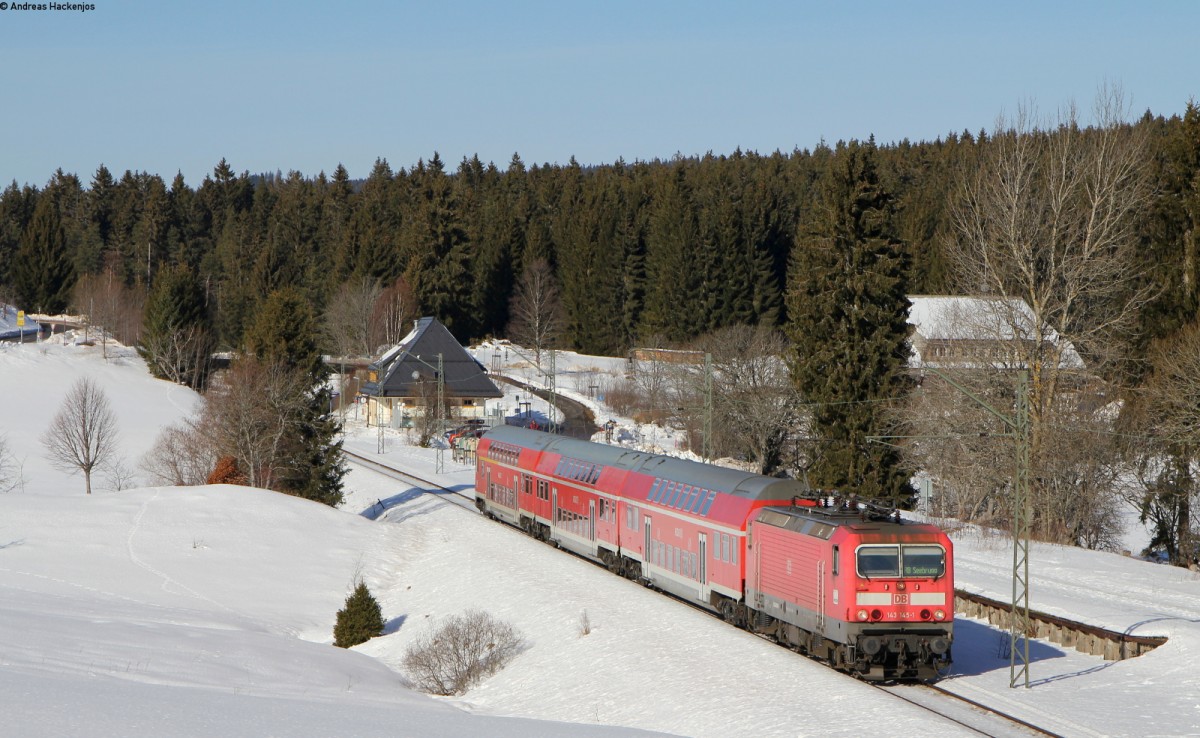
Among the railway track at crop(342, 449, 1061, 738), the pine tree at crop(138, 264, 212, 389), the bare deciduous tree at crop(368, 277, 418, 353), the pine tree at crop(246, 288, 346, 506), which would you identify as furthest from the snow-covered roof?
the bare deciduous tree at crop(368, 277, 418, 353)

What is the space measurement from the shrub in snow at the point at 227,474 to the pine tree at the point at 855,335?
1009 inches

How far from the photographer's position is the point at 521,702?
2522cm

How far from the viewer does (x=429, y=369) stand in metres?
91.8

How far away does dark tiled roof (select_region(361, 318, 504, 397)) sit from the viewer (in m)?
90.7

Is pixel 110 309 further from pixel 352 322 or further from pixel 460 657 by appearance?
pixel 460 657

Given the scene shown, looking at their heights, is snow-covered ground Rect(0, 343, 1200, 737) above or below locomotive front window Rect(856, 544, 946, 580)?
below

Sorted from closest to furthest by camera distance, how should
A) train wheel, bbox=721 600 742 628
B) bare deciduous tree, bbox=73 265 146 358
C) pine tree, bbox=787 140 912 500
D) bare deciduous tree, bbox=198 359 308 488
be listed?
1. train wheel, bbox=721 600 742 628
2. pine tree, bbox=787 140 912 500
3. bare deciduous tree, bbox=198 359 308 488
4. bare deciduous tree, bbox=73 265 146 358

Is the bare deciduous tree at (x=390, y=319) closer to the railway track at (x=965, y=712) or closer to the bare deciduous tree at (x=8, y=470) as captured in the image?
the bare deciduous tree at (x=8, y=470)

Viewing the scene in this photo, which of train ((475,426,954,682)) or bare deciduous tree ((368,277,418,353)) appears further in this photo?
bare deciduous tree ((368,277,418,353))

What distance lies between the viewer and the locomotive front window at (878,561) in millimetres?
21250

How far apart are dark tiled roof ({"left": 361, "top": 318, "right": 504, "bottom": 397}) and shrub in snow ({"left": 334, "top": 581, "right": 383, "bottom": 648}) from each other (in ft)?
180

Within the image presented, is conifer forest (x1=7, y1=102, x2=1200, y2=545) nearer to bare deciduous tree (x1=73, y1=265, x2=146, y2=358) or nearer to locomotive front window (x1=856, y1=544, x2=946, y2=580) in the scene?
bare deciduous tree (x1=73, y1=265, x2=146, y2=358)

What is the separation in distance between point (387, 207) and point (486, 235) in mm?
21400

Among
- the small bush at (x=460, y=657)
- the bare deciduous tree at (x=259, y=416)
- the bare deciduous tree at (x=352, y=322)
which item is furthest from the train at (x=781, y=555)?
the bare deciduous tree at (x=352, y=322)
